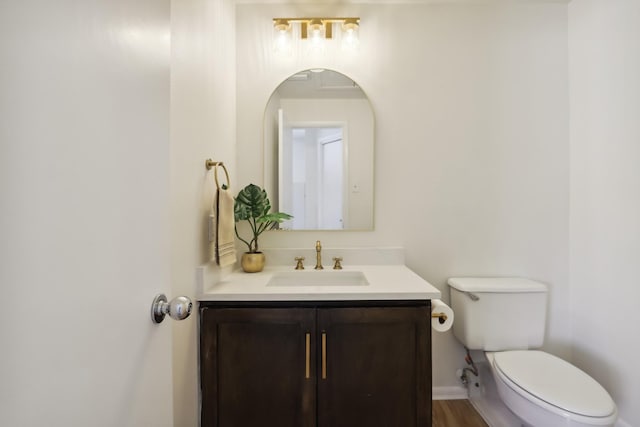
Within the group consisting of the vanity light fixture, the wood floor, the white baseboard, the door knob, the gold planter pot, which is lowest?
the wood floor

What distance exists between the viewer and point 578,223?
70.5 inches

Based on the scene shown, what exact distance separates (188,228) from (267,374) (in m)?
0.68

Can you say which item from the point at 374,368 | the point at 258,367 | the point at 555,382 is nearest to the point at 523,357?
the point at 555,382

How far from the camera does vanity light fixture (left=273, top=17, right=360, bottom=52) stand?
1795mm

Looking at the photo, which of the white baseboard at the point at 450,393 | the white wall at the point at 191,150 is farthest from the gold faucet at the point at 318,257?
the white baseboard at the point at 450,393

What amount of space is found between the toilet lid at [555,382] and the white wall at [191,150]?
1.39 m

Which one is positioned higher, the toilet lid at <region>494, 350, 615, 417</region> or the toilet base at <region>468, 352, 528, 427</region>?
the toilet lid at <region>494, 350, 615, 417</region>

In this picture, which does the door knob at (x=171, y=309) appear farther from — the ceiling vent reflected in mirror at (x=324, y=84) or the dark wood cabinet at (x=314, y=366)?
the ceiling vent reflected in mirror at (x=324, y=84)

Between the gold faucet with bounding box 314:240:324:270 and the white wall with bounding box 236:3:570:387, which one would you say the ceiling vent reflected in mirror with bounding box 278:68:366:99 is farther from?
the gold faucet with bounding box 314:240:324:270

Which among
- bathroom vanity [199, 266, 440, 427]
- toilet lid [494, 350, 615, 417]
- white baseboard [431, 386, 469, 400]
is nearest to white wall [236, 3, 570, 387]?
white baseboard [431, 386, 469, 400]

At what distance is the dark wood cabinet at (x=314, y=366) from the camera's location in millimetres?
1247

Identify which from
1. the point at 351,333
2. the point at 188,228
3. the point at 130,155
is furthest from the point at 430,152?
the point at 130,155

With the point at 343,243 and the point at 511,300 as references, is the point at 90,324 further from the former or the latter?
the point at 511,300

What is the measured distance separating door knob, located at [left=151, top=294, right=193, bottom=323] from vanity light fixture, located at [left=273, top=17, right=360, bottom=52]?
1.69 metres
